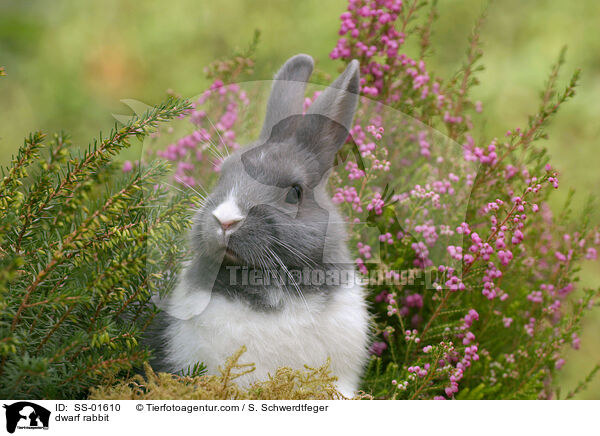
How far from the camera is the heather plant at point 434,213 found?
4.29 ft

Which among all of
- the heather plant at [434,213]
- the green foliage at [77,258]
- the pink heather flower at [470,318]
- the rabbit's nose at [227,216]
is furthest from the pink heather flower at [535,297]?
the green foliage at [77,258]

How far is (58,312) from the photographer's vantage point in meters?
1.00

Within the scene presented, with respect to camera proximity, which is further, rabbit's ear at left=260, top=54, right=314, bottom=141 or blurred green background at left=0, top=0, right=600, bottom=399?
blurred green background at left=0, top=0, right=600, bottom=399

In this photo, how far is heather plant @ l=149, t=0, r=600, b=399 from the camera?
1.31 metres

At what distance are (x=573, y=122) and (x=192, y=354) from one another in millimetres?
1502

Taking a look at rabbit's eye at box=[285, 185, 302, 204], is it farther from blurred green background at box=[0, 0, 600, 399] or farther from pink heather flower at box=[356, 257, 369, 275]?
blurred green background at box=[0, 0, 600, 399]

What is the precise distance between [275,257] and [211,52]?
0.97m

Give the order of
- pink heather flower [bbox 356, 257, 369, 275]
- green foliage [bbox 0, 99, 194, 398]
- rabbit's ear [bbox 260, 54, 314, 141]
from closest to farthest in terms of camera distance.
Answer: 1. green foliage [bbox 0, 99, 194, 398]
2. rabbit's ear [bbox 260, 54, 314, 141]
3. pink heather flower [bbox 356, 257, 369, 275]
